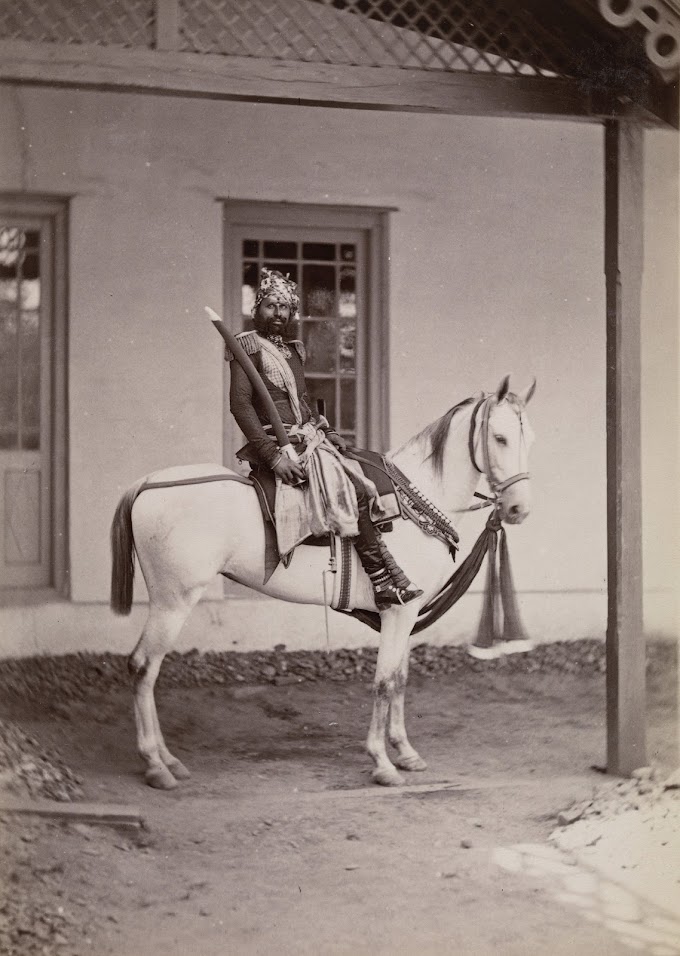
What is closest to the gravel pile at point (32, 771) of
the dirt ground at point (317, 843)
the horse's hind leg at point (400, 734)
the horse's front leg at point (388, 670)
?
the dirt ground at point (317, 843)

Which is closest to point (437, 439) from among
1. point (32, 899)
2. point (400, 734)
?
point (400, 734)

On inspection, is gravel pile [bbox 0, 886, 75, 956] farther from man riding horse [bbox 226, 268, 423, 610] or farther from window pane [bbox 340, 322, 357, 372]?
window pane [bbox 340, 322, 357, 372]

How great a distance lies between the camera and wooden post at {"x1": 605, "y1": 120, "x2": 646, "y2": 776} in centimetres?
568

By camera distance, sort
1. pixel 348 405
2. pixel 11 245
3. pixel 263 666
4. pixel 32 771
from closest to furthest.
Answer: pixel 32 771
pixel 11 245
pixel 263 666
pixel 348 405

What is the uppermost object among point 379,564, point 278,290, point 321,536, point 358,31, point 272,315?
point 358,31

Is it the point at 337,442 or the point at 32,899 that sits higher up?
the point at 337,442

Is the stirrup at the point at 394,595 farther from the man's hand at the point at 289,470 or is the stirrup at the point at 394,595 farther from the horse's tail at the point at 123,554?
the horse's tail at the point at 123,554

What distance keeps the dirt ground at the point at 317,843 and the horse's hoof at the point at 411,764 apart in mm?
57

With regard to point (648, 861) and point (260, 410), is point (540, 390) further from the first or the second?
point (648, 861)

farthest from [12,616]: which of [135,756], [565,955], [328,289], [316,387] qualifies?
[565,955]

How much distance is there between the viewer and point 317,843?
4883 mm

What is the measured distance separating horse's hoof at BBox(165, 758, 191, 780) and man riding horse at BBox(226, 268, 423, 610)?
1.13 meters

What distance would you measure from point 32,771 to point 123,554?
3.63 ft

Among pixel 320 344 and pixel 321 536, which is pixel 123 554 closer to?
pixel 321 536
